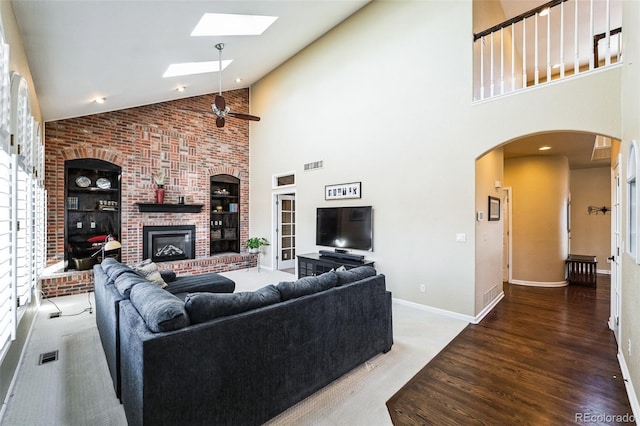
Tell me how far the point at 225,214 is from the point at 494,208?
6244 millimetres

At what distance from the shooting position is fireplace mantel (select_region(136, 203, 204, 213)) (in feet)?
20.4

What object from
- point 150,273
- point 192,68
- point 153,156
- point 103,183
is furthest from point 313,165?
point 103,183

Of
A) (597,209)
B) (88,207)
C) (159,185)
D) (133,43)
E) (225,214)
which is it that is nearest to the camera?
(133,43)

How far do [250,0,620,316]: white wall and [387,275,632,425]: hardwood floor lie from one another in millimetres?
771

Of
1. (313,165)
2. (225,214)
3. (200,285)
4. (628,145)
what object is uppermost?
(313,165)

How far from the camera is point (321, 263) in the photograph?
5297 mm

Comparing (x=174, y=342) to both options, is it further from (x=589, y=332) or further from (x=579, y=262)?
(x=579, y=262)

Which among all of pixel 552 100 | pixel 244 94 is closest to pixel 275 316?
pixel 552 100

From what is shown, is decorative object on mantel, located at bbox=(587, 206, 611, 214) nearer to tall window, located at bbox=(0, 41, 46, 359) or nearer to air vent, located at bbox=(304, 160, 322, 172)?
air vent, located at bbox=(304, 160, 322, 172)

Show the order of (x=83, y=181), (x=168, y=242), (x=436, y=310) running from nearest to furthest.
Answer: (x=436, y=310) → (x=83, y=181) → (x=168, y=242)

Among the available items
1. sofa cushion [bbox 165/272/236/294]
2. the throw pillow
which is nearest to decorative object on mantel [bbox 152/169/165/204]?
sofa cushion [bbox 165/272/236/294]

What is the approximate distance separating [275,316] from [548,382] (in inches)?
96.6

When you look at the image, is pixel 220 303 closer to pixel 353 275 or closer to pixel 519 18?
pixel 353 275

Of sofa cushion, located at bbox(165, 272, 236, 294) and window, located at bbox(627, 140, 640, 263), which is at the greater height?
window, located at bbox(627, 140, 640, 263)
